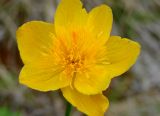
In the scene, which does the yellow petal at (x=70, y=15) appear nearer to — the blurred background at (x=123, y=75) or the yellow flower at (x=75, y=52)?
the yellow flower at (x=75, y=52)

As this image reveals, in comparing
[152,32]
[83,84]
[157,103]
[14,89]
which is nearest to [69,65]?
[83,84]

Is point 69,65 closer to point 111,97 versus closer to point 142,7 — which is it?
point 111,97

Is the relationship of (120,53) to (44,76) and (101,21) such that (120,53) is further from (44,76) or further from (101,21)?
(44,76)

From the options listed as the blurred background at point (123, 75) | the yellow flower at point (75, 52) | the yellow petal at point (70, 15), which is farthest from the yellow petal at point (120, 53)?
the blurred background at point (123, 75)

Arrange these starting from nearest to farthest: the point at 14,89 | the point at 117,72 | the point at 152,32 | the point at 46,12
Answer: the point at 117,72 → the point at 14,89 → the point at 46,12 → the point at 152,32

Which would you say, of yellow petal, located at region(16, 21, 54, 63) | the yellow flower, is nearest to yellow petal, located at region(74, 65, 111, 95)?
the yellow flower

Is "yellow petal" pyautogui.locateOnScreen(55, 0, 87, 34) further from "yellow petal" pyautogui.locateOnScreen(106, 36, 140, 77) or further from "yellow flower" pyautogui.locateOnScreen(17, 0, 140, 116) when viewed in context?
"yellow petal" pyautogui.locateOnScreen(106, 36, 140, 77)
